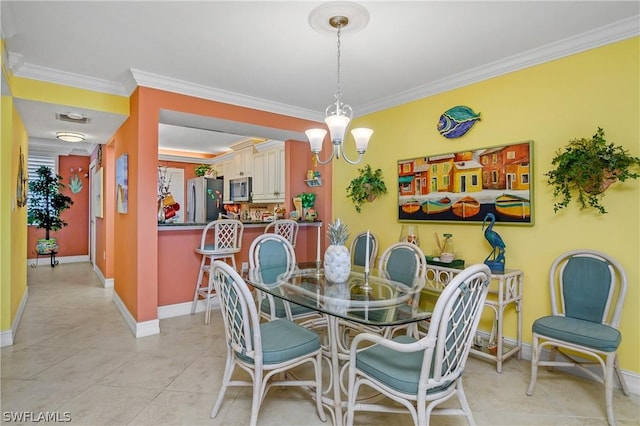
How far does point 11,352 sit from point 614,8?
5032 millimetres

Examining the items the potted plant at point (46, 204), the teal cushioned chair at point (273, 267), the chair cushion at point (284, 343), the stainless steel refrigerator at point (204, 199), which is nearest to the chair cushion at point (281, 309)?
the teal cushioned chair at point (273, 267)

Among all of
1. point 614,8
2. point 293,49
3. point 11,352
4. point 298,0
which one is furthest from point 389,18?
point 11,352

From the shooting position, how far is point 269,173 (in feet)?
18.1

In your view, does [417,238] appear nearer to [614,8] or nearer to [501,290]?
[501,290]

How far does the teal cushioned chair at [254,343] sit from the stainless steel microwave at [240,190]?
4391 mm

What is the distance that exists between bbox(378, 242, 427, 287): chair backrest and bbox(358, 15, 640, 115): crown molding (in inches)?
64.5

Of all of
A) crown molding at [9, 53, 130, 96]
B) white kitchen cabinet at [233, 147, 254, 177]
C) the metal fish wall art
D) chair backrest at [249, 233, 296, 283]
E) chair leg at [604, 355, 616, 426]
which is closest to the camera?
chair leg at [604, 355, 616, 426]

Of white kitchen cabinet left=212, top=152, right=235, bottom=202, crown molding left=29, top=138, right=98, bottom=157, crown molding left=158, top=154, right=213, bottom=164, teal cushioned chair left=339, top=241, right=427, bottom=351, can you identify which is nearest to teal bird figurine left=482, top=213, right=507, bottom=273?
teal cushioned chair left=339, top=241, right=427, bottom=351

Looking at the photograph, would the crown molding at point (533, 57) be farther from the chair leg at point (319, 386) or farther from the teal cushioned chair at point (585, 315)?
the chair leg at point (319, 386)

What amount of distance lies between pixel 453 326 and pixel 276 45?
7.36 feet

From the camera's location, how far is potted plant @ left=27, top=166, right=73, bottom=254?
6.22 meters

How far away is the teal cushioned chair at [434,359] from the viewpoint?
1398mm

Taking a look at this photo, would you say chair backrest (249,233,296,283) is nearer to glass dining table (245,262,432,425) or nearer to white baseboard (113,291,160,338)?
glass dining table (245,262,432,425)

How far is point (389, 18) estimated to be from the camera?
7.17ft
